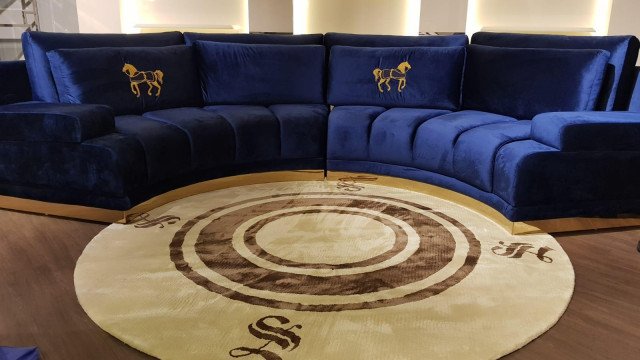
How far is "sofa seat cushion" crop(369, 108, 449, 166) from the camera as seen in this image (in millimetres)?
3107

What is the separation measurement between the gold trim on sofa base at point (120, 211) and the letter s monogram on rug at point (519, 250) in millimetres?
1560

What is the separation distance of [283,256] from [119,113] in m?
1.59

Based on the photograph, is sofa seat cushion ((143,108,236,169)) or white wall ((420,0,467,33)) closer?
sofa seat cushion ((143,108,236,169))

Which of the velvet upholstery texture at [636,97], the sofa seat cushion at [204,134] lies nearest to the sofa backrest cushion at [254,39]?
the sofa seat cushion at [204,134]

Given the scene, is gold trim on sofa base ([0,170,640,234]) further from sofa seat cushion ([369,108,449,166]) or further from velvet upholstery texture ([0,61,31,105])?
velvet upholstery texture ([0,61,31,105])

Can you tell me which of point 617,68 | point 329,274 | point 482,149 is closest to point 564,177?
point 482,149

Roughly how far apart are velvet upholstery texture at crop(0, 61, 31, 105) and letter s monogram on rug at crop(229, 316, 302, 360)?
2359 mm

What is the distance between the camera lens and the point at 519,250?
2279 millimetres

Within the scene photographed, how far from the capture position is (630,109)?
2904 millimetres

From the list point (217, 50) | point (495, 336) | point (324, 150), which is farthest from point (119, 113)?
point (495, 336)

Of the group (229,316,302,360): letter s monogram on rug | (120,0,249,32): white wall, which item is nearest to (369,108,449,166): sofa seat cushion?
(229,316,302,360): letter s monogram on rug

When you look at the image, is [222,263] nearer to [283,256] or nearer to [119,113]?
[283,256]

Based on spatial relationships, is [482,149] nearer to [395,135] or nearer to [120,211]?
[395,135]

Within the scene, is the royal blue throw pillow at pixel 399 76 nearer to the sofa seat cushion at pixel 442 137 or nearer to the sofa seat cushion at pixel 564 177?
the sofa seat cushion at pixel 442 137
